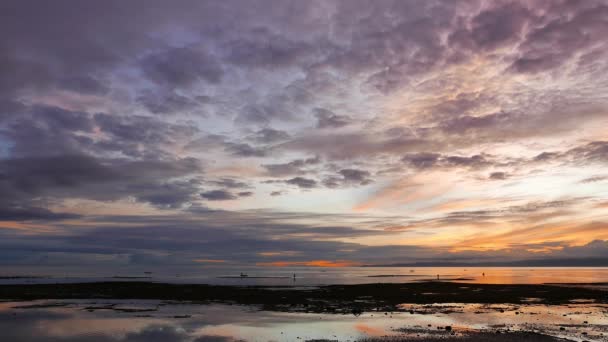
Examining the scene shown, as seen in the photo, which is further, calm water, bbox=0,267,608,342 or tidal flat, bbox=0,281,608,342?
calm water, bbox=0,267,608,342

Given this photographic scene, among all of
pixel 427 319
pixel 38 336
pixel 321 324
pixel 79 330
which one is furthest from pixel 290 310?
pixel 38 336

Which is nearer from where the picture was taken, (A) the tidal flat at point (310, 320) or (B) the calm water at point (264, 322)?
(A) the tidal flat at point (310, 320)

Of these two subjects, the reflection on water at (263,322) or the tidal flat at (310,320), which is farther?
the reflection on water at (263,322)

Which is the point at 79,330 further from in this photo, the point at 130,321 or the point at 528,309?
the point at 528,309

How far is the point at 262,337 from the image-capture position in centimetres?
2845

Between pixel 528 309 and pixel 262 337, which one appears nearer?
pixel 262 337

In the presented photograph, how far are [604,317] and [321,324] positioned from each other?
24.1 metres

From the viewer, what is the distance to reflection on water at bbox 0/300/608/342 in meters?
29.1

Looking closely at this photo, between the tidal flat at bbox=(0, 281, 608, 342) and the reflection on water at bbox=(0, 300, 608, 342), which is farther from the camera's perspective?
the reflection on water at bbox=(0, 300, 608, 342)

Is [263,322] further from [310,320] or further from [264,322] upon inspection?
[310,320]

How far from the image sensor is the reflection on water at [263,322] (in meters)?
29.1

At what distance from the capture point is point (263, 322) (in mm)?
35219

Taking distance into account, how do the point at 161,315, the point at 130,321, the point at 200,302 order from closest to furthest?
the point at 130,321, the point at 161,315, the point at 200,302

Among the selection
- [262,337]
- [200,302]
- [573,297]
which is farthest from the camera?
[573,297]
